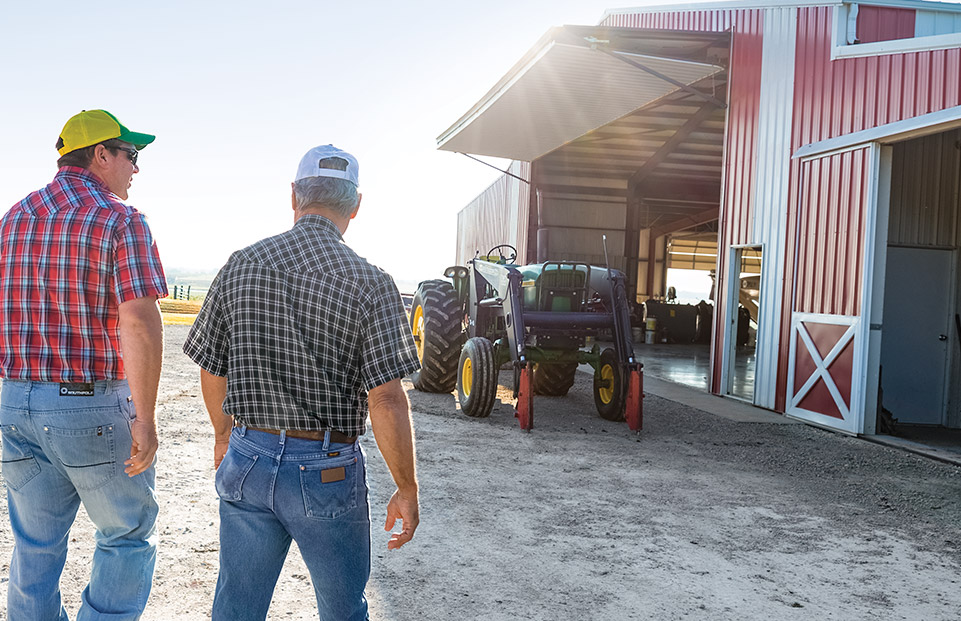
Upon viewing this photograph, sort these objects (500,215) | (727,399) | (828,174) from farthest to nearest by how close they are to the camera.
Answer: (500,215) < (727,399) < (828,174)

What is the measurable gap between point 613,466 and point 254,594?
4777mm

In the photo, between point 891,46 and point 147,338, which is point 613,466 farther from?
point 891,46

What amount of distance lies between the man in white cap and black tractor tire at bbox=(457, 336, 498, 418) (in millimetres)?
5921

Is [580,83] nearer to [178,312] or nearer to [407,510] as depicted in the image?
[407,510]

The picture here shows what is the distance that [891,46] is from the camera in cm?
855

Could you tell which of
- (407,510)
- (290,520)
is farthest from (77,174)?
(407,510)

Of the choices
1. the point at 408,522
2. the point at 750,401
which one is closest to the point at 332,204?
the point at 408,522

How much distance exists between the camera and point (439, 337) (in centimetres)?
962

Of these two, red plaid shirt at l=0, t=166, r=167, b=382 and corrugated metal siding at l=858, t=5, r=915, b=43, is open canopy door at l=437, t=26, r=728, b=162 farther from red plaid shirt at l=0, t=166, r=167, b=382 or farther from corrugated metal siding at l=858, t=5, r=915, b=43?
red plaid shirt at l=0, t=166, r=167, b=382

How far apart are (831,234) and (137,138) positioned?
27.5ft

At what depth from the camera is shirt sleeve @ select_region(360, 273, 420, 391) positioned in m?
2.25

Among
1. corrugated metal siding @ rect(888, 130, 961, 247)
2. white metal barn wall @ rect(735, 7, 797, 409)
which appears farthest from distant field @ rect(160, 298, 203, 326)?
corrugated metal siding @ rect(888, 130, 961, 247)

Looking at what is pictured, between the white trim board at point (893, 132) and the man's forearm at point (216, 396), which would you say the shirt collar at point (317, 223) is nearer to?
the man's forearm at point (216, 396)

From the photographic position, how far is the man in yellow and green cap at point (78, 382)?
2.52 metres
